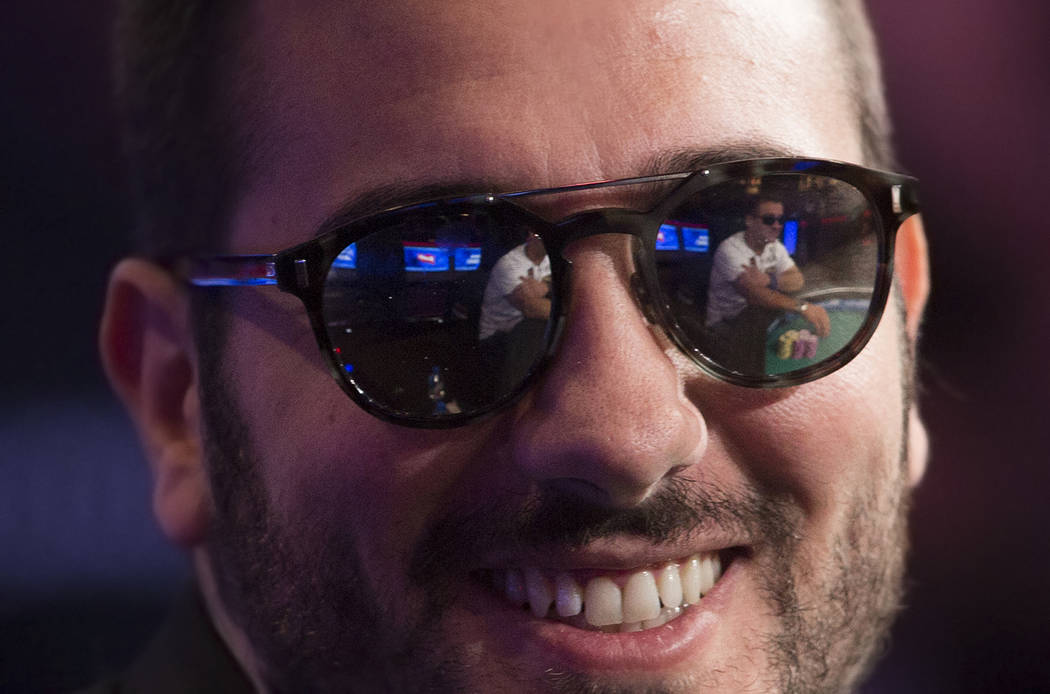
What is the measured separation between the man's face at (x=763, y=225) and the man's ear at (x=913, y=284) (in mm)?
459

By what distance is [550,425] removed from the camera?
1.21m

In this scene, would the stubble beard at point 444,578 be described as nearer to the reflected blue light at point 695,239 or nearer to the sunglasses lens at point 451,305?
the sunglasses lens at point 451,305

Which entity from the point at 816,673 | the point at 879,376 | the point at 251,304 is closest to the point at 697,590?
the point at 816,673

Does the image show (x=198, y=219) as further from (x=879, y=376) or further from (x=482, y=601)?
(x=879, y=376)

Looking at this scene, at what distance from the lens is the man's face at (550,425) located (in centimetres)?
124

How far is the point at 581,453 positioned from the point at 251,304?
519mm

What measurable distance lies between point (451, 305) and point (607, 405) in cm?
22

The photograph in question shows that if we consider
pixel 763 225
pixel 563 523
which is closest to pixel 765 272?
pixel 763 225

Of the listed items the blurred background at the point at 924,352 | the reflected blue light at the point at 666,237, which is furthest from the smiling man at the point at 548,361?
the blurred background at the point at 924,352

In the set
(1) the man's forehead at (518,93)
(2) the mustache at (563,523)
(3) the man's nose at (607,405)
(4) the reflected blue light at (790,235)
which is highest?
(1) the man's forehead at (518,93)

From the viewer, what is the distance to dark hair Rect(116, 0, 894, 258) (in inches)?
59.1

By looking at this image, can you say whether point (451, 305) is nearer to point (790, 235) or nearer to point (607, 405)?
point (607, 405)

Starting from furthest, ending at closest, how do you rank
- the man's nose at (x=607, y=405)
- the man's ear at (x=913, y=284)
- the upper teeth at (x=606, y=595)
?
the man's ear at (x=913, y=284) < the upper teeth at (x=606, y=595) < the man's nose at (x=607, y=405)

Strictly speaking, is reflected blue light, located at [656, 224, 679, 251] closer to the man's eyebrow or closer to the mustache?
the man's eyebrow
